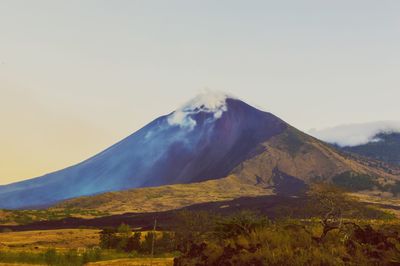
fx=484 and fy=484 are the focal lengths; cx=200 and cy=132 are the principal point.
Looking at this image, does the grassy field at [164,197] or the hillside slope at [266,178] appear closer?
the grassy field at [164,197]

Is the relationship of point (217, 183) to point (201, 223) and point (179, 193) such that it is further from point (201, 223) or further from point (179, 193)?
point (201, 223)

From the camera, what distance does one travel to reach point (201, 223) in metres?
39.1

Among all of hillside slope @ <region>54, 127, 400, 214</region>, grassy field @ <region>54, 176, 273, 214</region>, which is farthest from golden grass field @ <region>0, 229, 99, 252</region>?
hillside slope @ <region>54, 127, 400, 214</region>

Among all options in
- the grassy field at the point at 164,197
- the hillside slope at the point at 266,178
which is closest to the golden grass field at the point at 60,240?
the grassy field at the point at 164,197

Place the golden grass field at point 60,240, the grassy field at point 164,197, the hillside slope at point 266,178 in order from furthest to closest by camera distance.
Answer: the hillside slope at point 266,178
the grassy field at point 164,197
the golden grass field at point 60,240

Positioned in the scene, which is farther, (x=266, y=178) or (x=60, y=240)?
(x=266, y=178)

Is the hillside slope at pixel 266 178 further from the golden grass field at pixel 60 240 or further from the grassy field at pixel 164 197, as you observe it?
the golden grass field at pixel 60 240

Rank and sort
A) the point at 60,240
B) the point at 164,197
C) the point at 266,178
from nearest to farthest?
the point at 60,240, the point at 164,197, the point at 266,178

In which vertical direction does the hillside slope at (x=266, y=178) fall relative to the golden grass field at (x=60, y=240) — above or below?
above

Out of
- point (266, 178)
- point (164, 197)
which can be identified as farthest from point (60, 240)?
point (266, 178)

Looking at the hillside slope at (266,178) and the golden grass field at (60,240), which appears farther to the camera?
the hillside slope at (266,178)

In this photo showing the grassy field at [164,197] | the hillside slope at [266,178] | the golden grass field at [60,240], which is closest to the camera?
the golden grass field at [60,240]

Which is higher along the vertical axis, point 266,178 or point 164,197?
point 266,178

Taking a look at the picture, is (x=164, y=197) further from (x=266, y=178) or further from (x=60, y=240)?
(x=60, y=240)
